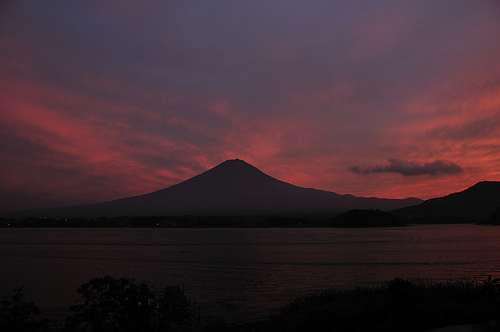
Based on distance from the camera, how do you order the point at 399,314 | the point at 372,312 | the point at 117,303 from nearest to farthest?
the point at 399,314 < the point at 372,312 < the point at 117,303

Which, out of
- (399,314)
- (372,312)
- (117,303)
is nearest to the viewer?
(399,314)

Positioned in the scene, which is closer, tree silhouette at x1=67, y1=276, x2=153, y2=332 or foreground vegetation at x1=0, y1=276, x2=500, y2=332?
foreground vegetation at x1=0, y1=276, x2=500, y2=332

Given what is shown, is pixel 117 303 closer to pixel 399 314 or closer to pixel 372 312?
pixel 372 312

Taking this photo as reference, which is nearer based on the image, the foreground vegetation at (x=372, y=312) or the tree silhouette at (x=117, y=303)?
the foreground vegetation at (x=372, y=312)

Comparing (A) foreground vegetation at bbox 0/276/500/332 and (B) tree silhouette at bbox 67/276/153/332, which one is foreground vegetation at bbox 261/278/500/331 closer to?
(A) foreground vegetation at bbox 0/276/500/332

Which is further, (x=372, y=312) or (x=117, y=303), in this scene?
(x=117, y=303)

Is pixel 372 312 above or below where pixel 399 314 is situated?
below

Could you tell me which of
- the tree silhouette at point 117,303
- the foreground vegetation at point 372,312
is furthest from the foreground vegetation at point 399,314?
the tree silhouette at point 117,303

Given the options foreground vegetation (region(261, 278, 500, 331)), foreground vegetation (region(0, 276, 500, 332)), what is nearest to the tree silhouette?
foreground vegetation (region(0, 276, 500, 332))

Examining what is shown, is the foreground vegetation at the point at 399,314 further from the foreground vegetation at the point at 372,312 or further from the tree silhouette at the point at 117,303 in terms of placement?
the tree silhouette at the point at 117,303

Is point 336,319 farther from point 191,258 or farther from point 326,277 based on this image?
point 191,258

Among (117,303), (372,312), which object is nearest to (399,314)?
(372,312)

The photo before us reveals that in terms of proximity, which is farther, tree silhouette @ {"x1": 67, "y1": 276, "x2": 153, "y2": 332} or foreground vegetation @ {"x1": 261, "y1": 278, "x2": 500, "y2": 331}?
tree silhouette @ {"x1": 67, "y1": 276, "x2": 153, "y2": 332}

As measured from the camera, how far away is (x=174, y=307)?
56.1ft
